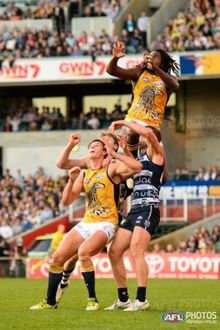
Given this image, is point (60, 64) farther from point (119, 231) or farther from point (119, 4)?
point (119, 231)

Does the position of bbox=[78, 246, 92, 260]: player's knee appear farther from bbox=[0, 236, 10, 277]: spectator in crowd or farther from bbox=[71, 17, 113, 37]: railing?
bbox=[71, 17, 113, 37]: railing

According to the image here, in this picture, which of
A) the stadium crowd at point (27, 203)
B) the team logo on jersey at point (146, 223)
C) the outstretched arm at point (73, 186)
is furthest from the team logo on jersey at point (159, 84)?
the stadium crowd at point (27, 203)

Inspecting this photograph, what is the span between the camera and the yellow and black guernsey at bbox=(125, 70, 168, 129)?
48.0ft

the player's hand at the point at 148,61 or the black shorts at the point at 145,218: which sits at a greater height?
the player's hand at the point at 148,61

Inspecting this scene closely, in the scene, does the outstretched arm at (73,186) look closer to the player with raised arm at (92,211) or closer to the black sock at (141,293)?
the player with raised arm at (92,211)

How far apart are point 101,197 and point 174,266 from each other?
15.0 meters

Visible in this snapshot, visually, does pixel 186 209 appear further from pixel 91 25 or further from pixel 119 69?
pixel 119 69

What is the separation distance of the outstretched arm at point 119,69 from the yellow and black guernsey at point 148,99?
94 mm

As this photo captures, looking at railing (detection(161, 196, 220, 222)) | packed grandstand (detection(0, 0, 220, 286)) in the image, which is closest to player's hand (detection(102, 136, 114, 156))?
railing (detection(161, 196, 220, 222))

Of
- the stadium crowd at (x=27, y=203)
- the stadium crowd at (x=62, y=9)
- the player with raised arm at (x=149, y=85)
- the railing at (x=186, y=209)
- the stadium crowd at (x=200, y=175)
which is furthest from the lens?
the stadium crowd at (x=62, y=9)

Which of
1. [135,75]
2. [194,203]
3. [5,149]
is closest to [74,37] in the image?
[5,149]

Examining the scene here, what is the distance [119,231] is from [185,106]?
25.6 metres

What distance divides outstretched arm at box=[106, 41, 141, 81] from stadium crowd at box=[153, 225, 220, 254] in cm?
1574

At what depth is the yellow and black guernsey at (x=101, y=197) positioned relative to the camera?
1410cm
